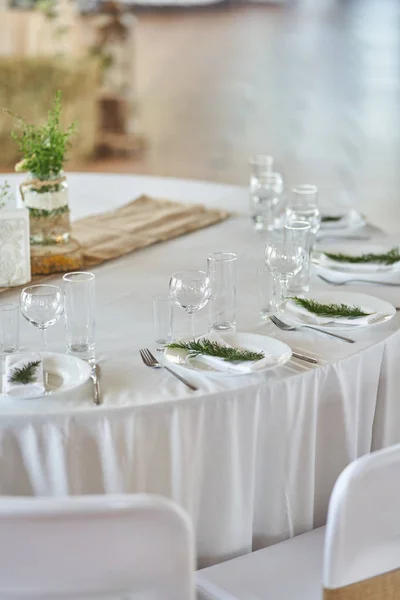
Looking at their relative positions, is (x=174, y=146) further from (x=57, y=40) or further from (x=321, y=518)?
(x=321, y=518)

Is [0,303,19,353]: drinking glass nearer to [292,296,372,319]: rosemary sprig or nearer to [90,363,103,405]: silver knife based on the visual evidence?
[90,363,103,405]: silver knife

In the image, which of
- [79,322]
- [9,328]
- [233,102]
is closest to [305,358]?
[79,322]

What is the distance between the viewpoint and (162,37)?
14312 millimetres

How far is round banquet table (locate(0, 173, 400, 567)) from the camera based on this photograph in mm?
1637

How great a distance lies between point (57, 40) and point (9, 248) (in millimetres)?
6535

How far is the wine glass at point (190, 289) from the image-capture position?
6.25ft

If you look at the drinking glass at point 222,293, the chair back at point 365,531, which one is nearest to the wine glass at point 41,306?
the drinking glass at point 222,293

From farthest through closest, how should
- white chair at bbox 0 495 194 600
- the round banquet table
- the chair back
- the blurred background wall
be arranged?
the blurred background wall < the round banquet table < the chair back < white chair at bbox 0 495 194 600

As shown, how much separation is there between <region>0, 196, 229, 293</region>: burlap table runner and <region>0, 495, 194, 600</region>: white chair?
130cm

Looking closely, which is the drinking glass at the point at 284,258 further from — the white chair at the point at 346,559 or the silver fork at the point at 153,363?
the white chair at the point at 346,559

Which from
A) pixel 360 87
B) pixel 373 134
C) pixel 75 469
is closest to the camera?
pixel 75 469

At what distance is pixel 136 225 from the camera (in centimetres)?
284

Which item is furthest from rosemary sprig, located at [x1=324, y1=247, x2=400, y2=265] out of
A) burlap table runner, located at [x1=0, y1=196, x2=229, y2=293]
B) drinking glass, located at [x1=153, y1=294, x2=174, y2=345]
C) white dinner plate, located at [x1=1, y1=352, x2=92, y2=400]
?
white dinner plate, located at [x1=1, y1=352, x2=92, y2=400]

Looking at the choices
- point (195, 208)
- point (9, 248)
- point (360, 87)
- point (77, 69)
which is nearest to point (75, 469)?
point (9, 248)
